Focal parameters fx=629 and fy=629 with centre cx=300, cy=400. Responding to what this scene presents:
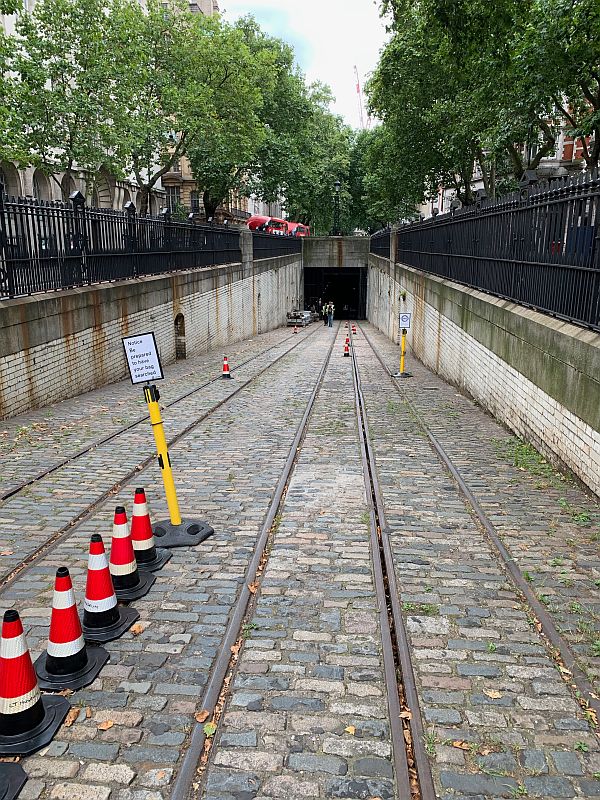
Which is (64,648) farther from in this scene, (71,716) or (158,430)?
(158,430)

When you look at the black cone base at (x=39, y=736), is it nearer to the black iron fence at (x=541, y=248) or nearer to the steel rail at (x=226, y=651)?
the steel rail at (x=226, y=651)

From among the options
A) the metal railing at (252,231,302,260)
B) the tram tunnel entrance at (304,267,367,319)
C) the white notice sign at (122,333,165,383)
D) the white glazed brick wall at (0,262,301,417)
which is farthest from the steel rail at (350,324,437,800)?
the tram tunnel entrance at (304,267,367,319)

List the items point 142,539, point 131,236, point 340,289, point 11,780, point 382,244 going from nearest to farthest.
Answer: point 11,780 < point 142,539 < point 131,236 < point 382,244 < point 340,289

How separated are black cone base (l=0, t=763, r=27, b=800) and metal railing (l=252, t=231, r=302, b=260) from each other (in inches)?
1162

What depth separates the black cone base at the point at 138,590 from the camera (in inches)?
181

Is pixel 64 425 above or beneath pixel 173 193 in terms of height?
beneath

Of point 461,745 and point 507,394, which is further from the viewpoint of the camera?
point 507,394

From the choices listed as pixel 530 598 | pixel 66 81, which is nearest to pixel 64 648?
pixel 530 598

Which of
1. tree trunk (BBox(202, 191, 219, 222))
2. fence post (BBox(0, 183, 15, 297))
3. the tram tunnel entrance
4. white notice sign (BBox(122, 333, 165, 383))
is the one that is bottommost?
the tram tunnel entrance

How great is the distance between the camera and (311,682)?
3699 millimetres

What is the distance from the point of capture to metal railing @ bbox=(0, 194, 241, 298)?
1036cm

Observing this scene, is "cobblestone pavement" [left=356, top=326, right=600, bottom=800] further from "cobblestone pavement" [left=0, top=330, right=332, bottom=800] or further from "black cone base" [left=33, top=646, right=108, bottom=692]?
"black cone base" [left=33, top=646, right=108, bottom=692]

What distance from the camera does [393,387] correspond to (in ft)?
47.6

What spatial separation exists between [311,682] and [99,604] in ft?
4.95
